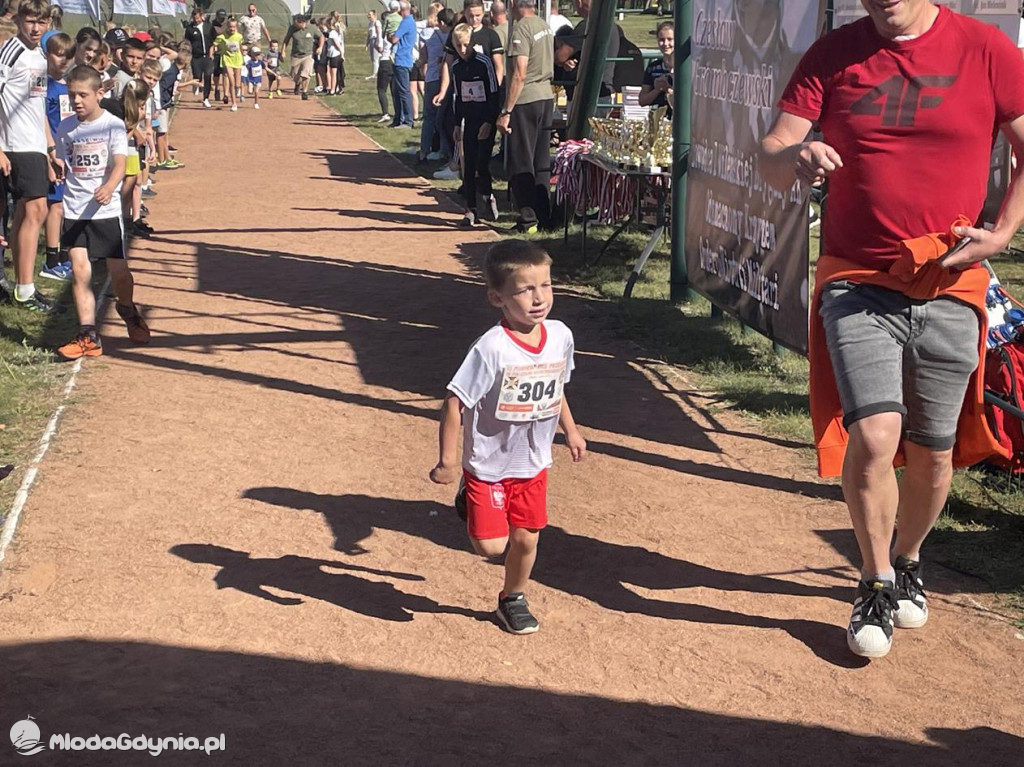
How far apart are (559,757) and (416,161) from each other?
17354mm

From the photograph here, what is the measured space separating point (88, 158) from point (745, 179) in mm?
4061

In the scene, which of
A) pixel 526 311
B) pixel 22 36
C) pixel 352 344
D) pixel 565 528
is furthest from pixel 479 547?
pixel 22 36

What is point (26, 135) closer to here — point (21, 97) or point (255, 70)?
point (21, 97)

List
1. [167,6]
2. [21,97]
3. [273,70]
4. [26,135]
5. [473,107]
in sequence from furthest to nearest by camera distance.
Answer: [167,6]
[273,70]
[473,107]
[26,135]
[21,97]

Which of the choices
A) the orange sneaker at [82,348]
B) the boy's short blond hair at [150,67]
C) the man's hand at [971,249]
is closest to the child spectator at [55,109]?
the boy's short blond hair at [150,67]

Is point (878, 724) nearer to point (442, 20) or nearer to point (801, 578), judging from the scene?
point (801, 578)

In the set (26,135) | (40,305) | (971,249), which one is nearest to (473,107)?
(26,135)

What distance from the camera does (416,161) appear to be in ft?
67.6

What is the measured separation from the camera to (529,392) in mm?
4562

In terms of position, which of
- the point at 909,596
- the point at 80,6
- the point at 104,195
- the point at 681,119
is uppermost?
the point at 80,6

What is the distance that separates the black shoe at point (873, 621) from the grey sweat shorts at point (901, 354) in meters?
0.52

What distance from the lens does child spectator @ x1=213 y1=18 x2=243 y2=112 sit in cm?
3061

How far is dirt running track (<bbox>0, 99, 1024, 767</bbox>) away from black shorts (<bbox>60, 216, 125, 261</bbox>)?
2.35ft

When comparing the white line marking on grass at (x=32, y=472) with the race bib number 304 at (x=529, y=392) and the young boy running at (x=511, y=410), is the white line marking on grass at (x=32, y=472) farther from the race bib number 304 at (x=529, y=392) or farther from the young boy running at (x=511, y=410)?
the race bib number 304 at (x=529, y=392)
